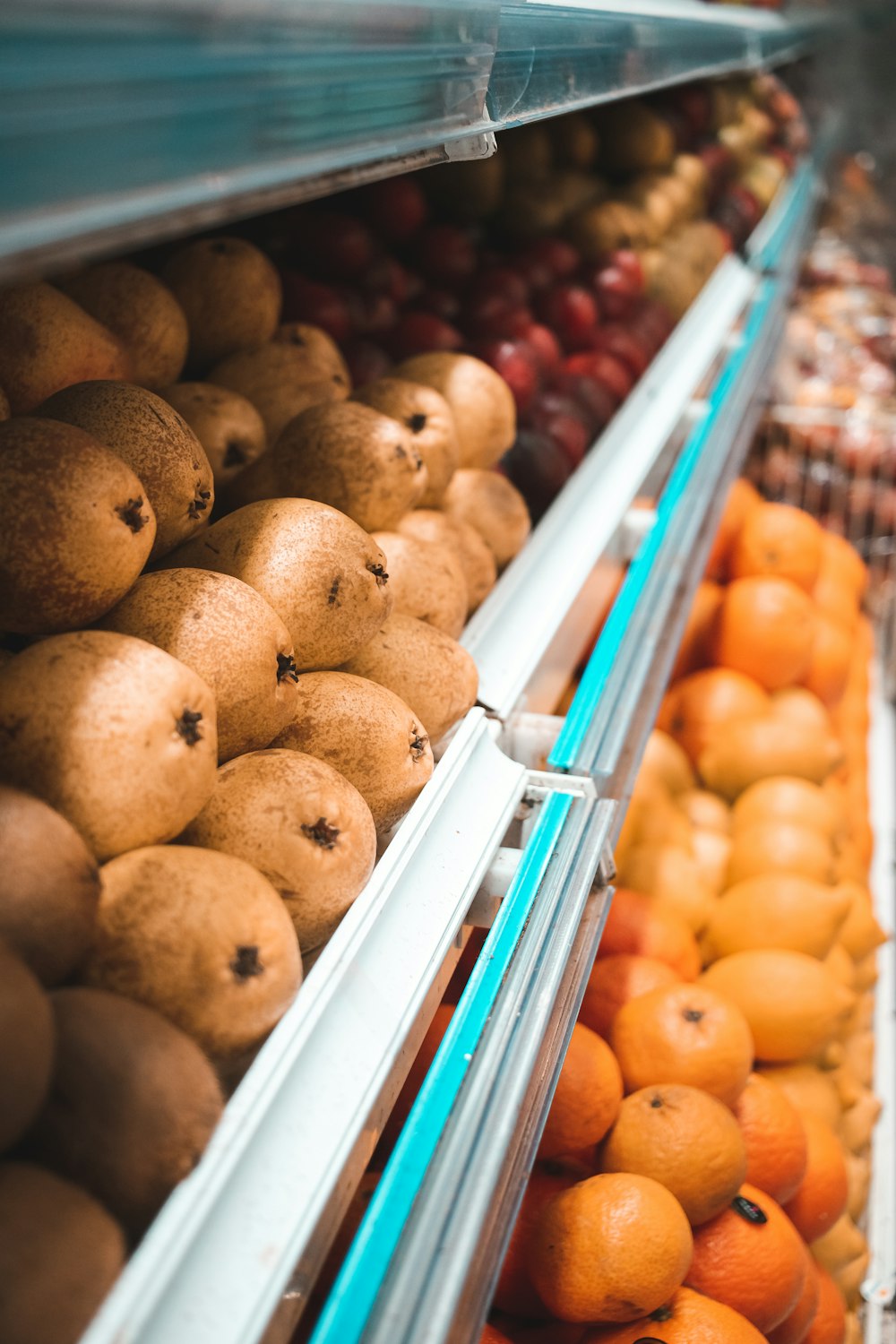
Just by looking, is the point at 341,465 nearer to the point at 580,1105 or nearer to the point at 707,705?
the point at 580,1105

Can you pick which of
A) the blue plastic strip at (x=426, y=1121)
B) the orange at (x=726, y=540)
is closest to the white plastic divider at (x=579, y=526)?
the blue plastic strip at (x=426, y=1121)

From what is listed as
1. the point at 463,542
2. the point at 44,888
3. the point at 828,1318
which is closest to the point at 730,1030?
the point at 828,1318

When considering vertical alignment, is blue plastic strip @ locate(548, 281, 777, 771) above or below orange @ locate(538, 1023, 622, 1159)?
above

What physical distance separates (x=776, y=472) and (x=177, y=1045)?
2.95m

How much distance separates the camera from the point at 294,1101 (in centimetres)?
69

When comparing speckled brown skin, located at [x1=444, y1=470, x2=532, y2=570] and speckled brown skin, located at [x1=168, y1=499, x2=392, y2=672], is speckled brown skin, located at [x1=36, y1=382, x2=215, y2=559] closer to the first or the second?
speckled brown skin, located at [x1=168, y1=499, x2=392, y2=672]

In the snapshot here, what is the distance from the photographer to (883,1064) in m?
1.87

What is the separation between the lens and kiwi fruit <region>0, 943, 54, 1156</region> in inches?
21.9

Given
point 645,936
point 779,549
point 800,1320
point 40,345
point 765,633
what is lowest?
point 800,1320

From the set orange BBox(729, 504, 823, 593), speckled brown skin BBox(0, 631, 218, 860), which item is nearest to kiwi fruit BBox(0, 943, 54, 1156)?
speckled brown skin BBox(0, 631, 218, 860)

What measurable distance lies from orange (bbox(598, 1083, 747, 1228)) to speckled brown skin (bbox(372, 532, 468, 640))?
59cm

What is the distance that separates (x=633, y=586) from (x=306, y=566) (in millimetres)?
630

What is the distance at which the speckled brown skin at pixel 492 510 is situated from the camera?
4.91 feet

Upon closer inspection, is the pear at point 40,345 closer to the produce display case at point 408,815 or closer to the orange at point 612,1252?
the produce display case at point 408,815
